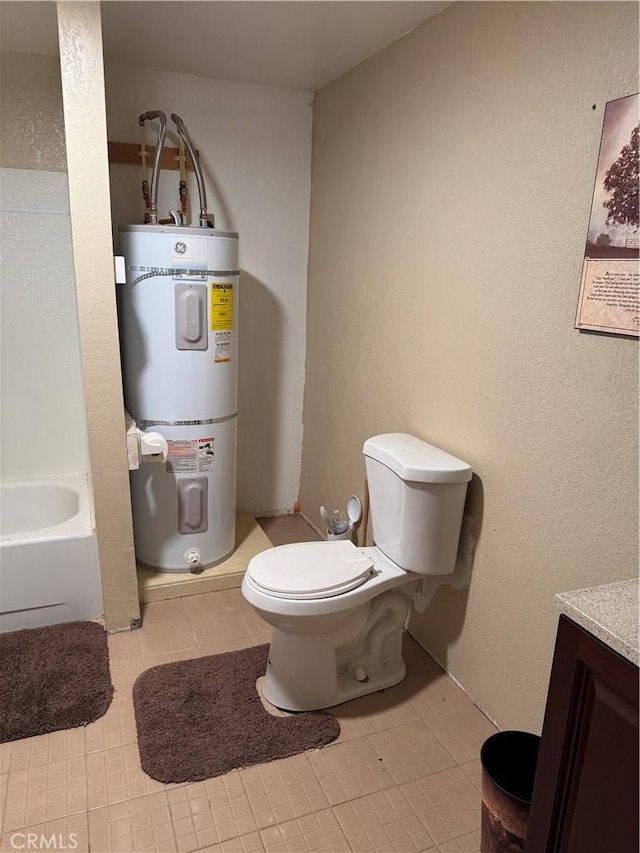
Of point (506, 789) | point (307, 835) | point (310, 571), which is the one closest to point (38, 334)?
point (310, 571)

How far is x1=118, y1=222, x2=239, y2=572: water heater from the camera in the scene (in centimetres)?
221

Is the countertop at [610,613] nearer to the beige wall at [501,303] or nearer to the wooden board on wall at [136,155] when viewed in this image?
the beige wall at [501,303]

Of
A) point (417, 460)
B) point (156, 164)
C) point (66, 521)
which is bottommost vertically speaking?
point (66, 521)

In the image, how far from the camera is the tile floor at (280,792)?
1.49 metres

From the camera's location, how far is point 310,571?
184cm

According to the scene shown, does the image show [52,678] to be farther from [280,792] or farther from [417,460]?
[417,460]

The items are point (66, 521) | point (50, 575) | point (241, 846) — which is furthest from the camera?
point (66, 521)

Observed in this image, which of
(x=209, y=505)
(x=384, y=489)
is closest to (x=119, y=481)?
(x=209, y=505)

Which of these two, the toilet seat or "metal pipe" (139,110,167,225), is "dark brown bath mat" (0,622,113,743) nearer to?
the toilet seat

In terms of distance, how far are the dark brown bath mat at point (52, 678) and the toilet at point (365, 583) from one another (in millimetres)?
570

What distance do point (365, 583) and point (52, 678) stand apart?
1.09 metres

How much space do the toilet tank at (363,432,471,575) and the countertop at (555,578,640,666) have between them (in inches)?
29.3

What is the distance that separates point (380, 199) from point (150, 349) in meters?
1.06

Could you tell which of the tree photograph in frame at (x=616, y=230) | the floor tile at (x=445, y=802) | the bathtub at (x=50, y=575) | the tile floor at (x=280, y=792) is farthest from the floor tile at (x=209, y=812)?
the tree photograph in frame at (x=616, y=230)
